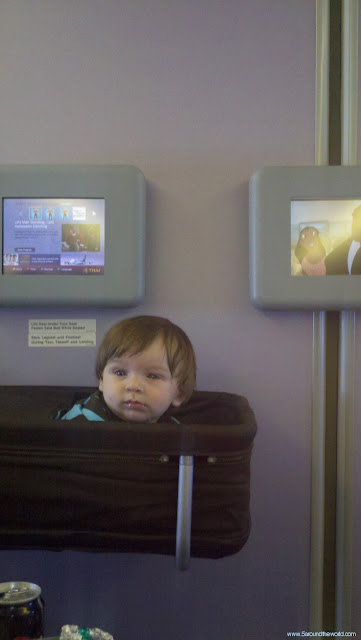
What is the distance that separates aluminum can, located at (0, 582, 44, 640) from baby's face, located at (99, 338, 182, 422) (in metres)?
0.30

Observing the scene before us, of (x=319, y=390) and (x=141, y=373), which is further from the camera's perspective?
(x=319, y=390)

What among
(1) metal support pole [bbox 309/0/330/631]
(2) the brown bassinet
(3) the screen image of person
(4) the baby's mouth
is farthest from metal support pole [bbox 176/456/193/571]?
(3) the screen image of person

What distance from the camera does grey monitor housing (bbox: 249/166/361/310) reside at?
838 millimetres

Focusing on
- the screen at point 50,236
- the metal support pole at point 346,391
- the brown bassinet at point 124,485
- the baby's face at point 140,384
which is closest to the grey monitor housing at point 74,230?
the screen at point 50,236

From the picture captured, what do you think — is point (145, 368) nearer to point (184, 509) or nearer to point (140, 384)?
point (140, 384)

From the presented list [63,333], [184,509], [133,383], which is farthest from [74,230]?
[184,509]

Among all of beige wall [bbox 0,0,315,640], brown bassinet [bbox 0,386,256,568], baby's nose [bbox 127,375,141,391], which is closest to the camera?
brown bassinet [bbox 0,386,256,568]

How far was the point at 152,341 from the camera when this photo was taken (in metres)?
0.79

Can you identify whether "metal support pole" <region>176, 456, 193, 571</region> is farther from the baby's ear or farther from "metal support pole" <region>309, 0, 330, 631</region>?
"metal support pole" <region>309, 0, 330, 631</region>

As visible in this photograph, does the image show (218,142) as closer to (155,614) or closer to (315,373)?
(315,373)

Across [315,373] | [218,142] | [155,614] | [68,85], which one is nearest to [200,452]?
[315,373]

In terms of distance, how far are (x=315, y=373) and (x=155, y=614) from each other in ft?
1.80

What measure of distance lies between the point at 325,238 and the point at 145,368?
0.40 metres

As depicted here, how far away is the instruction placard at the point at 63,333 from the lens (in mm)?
896
